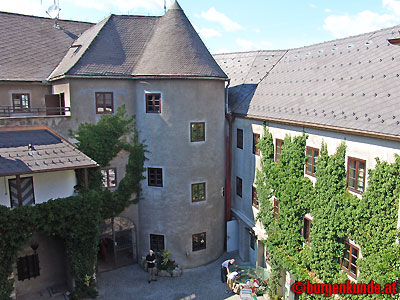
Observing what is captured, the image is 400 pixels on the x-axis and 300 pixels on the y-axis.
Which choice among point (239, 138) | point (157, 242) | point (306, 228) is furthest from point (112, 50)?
point (306, 228)

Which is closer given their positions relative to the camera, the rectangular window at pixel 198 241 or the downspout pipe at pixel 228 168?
the rectangular window at pixel 198 241

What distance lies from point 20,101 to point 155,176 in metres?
9.56

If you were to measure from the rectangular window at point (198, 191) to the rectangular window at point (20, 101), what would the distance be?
1154cm

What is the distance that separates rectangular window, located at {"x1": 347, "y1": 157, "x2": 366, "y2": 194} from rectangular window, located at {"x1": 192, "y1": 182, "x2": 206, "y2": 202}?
10.1m

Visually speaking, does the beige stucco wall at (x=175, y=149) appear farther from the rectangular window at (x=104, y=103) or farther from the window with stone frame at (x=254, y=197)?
the window with stone frame at (x=254, y=197)

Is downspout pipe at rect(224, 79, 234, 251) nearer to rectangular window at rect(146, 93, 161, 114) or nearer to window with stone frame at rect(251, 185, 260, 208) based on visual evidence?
window with stone frame at rect(251, 185, 260, 208)

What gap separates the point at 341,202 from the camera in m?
13.4

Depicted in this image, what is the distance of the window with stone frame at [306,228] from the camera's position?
1579cm

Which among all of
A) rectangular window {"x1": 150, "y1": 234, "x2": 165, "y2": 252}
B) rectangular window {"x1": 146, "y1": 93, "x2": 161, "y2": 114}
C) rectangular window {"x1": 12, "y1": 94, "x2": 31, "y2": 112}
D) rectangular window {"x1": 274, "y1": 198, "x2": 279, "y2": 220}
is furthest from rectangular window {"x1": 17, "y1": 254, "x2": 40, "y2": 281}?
rectangular window {"x1": 274, "y1": 198, "x2": 279, "y2": 220}

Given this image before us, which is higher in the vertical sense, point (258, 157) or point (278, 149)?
point (278, 149)

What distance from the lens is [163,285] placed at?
1988 centimetres

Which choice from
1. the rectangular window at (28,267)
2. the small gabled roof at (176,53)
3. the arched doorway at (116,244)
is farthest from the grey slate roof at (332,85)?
the rectangular window at (28,267)

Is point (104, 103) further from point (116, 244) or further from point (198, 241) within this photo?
point (198, 241)

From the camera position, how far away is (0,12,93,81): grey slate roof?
20.6 m
